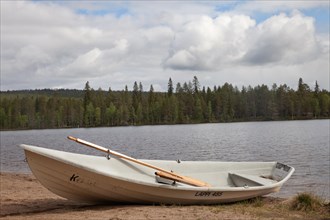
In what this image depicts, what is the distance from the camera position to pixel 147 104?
412ft

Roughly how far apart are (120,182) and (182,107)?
360 feet

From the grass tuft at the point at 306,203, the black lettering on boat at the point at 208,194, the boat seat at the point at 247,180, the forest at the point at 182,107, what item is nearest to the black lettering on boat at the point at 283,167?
the boat seat at the point at 247,180

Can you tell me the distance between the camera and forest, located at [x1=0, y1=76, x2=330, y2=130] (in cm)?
11494

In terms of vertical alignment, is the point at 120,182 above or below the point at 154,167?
below

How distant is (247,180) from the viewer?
11.8 meters

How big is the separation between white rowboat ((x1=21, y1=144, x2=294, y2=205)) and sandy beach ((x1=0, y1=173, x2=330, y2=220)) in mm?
223

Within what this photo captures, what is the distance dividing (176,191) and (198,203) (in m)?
0.76

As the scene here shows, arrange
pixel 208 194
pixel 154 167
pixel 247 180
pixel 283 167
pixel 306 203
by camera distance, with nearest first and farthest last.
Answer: pixel 208 194 < pixel 154 167 < pixel 306 203 < pixel 247 180 < pixel 283 167

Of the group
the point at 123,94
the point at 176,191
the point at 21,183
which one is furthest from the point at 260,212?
the point at 123,94

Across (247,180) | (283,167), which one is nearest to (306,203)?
(247,180)

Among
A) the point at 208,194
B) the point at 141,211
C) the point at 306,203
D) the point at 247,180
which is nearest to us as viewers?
the point at 141,211

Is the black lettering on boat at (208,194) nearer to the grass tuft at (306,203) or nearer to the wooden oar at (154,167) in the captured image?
the wooden oar at (154,167)

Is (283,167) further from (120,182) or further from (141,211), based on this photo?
(120,182)

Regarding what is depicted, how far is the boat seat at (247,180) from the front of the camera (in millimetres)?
11555
